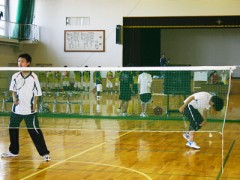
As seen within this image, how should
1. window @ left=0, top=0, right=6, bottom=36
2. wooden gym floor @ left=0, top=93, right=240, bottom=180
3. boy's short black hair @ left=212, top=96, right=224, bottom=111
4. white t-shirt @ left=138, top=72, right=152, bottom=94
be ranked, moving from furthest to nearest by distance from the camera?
window @ left=0, top=0, right=6, bottom=36
white t-shirt @ left=138, top=72, right=152, bottom=94
boy's short black hair @ left=212, top=96, right=224, bottom=111
wooden gym floor @ left=0, top=93, right=240, bottom=180

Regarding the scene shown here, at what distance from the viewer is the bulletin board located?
99.5 feet

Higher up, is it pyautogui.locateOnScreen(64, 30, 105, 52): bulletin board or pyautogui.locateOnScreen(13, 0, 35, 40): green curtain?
pyautogui.locateOnScreen(13, 0, 35, 40): green curtain

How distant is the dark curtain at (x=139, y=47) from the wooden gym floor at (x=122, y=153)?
15.2 metres

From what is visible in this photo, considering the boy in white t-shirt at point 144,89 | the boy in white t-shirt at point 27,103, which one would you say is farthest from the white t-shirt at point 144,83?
the boy in white t-shirt at point 27,103

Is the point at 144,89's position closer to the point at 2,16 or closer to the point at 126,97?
the point at 126,97

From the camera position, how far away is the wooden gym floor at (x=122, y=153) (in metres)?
8.05

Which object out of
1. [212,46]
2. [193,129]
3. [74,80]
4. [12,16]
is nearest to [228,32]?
[212,46]

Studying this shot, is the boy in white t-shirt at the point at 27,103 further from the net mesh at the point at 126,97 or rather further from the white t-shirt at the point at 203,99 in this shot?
the net mesh at the point at 126,97

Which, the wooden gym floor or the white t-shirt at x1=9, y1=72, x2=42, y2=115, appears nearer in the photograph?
the wooden gym floor

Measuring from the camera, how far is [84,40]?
30.4 meters

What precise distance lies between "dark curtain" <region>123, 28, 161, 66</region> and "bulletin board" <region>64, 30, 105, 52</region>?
1480mm

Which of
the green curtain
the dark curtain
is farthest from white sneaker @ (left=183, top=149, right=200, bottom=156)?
the green curtain

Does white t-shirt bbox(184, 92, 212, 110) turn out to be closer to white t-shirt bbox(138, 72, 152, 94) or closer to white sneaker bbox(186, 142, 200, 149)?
white sneaker bbox(186, 142, 200, 149)

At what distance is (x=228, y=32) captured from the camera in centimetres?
3794
